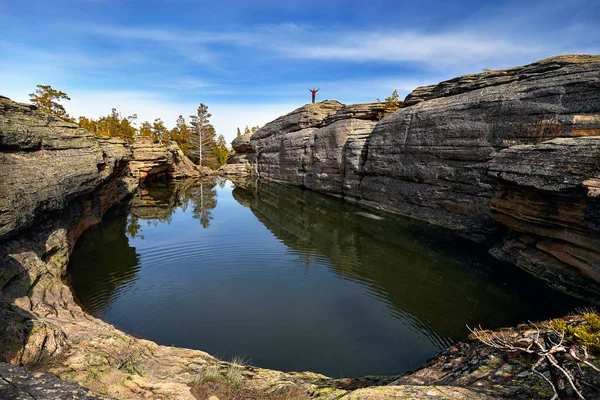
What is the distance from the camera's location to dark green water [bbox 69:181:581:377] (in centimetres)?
1016

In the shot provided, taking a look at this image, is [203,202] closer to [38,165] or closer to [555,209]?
[38,165]

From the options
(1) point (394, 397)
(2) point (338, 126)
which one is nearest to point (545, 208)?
(1) point (394, 397)

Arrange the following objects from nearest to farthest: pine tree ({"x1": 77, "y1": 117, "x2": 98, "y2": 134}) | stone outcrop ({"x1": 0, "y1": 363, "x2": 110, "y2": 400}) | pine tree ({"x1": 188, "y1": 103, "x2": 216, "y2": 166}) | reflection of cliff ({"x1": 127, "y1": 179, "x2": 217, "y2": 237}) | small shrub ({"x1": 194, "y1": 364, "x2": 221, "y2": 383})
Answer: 1. stone outcrop ({"x1": 0, "y1": 363, "x2": 110, "y2": 400})
2. small shrub ({"x1": 194, "y1": 364, "x2": 221, "y2": 383})
3. reflection of cliff ({"x1": 127, "y1": 179, "x2": 217, "y2": 237})
4. pine tree ({"x1": 77, "y1": 117, "x2": 98, "y2": 134})
5. pine tree ({"x1": 188, "y1": 103, "x2": 216, "y2": 166})

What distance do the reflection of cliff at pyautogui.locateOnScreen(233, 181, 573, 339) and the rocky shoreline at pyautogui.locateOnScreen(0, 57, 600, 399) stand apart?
152cm

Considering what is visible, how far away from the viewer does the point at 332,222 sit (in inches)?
1051

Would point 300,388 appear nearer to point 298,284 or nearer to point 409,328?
point 409,328

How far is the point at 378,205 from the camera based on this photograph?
30094 millimetres

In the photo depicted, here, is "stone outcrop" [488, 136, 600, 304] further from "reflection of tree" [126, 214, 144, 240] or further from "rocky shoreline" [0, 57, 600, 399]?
"reflection of tree" [126, 214, 144, 240]

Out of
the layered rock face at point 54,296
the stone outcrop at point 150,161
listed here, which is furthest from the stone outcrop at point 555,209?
the stone outcrop at point 150,161

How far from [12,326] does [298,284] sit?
1000cm

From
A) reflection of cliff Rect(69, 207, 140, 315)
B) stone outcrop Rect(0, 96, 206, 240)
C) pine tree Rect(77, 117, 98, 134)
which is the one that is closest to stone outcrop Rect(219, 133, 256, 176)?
pine tree Rect(77, 117, 98, 134)

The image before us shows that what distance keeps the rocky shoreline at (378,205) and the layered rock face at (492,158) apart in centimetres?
8

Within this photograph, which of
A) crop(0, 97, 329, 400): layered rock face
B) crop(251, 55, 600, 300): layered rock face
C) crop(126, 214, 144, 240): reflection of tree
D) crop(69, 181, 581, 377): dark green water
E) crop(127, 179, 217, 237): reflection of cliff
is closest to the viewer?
crop(0, 97, 329, 400): layered rock face

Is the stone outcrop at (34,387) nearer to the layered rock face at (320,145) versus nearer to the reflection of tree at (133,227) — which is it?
the reflection of tree at (133,227)
